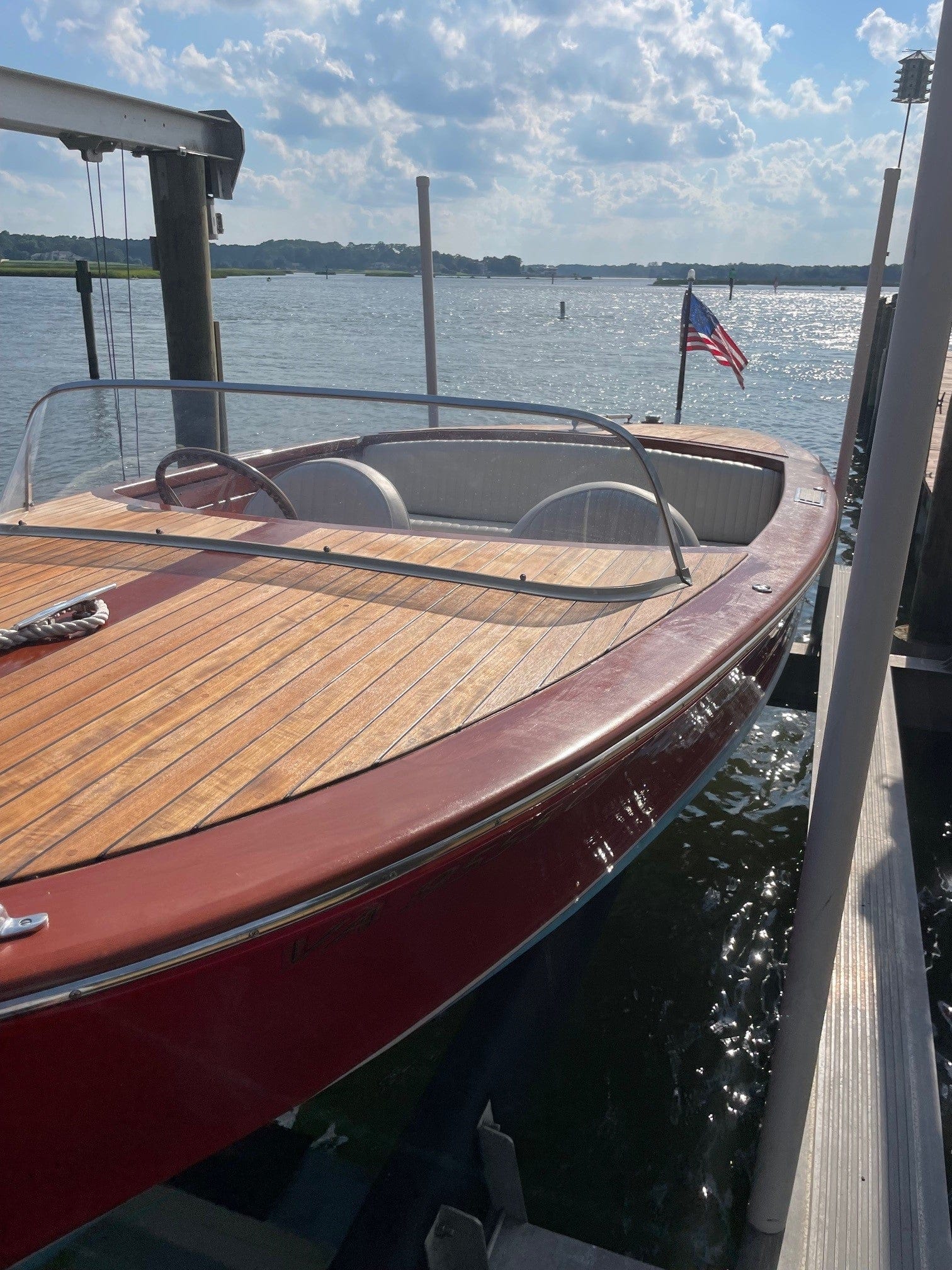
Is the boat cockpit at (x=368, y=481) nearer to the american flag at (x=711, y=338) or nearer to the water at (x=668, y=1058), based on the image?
the water at (x=668, y=1058)

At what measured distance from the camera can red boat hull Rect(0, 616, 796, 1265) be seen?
5.11ft

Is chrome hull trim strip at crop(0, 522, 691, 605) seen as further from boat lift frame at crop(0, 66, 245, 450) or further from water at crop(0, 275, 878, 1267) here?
boat lift frame at crop(0, 66, 245, 450)

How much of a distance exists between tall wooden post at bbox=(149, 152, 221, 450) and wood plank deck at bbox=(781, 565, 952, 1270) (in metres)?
5.51

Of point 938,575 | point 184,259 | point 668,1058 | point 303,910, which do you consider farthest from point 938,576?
point 184,259

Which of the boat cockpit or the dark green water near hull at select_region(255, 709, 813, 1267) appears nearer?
the dark green water near hull at select_region(255, 709, 813, 1267)

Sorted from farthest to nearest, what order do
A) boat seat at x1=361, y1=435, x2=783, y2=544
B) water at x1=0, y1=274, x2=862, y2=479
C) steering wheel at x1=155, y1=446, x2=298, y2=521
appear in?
water at x1=0, y1=274, x2=862, y2=479 < steering wheel at x1=155, y1=446, x2=298, y2=521 < boat seat at x1=361, y1=435, x2=783, y2=544

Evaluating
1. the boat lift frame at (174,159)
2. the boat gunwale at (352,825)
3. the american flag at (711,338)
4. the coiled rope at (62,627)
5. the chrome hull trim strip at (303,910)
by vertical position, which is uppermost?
the boat lift frame at (174,159)

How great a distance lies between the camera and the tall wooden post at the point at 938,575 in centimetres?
545

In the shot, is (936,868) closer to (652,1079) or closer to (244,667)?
(652,1079)

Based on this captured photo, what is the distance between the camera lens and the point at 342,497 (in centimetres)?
364

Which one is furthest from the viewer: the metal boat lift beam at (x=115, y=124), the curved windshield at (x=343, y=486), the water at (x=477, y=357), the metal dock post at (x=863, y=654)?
the water at (x=477, y=357)

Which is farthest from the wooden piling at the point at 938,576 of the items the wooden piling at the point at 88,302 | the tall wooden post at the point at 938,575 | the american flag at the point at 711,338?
the wooden piling at the point at 88,302

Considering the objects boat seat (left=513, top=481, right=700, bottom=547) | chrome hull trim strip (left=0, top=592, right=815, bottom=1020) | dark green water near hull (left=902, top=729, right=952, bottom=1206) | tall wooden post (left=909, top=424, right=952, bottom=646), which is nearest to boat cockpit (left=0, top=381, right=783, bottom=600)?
boat seat (left=513, top=481, right=700, bottom=547)

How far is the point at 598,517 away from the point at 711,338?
7.24m
